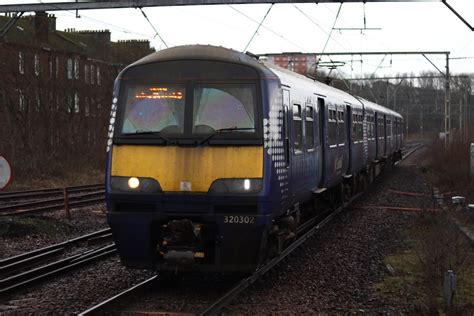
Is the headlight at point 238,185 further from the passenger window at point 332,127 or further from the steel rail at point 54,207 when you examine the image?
the steel rail at point 54,207

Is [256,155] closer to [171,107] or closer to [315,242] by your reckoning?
[171,107]

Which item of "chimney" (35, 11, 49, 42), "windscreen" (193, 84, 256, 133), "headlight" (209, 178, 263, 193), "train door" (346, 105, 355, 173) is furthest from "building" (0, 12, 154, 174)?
"headlight" (209, 178, 263, 193)

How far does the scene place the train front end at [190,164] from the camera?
716cm

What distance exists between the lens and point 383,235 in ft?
41.0

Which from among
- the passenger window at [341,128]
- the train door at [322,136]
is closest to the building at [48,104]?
the passenger window at [341,128]

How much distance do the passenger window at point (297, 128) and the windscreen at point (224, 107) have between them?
1.72 metres

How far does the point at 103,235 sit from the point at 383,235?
5.82m

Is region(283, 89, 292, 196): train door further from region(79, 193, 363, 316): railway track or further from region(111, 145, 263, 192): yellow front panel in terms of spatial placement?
region(79, 193, 363, 316): railway track

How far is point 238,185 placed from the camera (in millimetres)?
7152

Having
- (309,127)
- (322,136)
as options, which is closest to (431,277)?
(309,127)

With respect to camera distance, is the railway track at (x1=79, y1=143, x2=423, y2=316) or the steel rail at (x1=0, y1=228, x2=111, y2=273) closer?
the railway track at (x1=79, y1=143, x2=423, y2=316)

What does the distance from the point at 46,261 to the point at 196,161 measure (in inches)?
166

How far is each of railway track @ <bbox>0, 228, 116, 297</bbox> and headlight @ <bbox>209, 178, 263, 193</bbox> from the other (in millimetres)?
3045

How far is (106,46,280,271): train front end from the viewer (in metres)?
7.16
